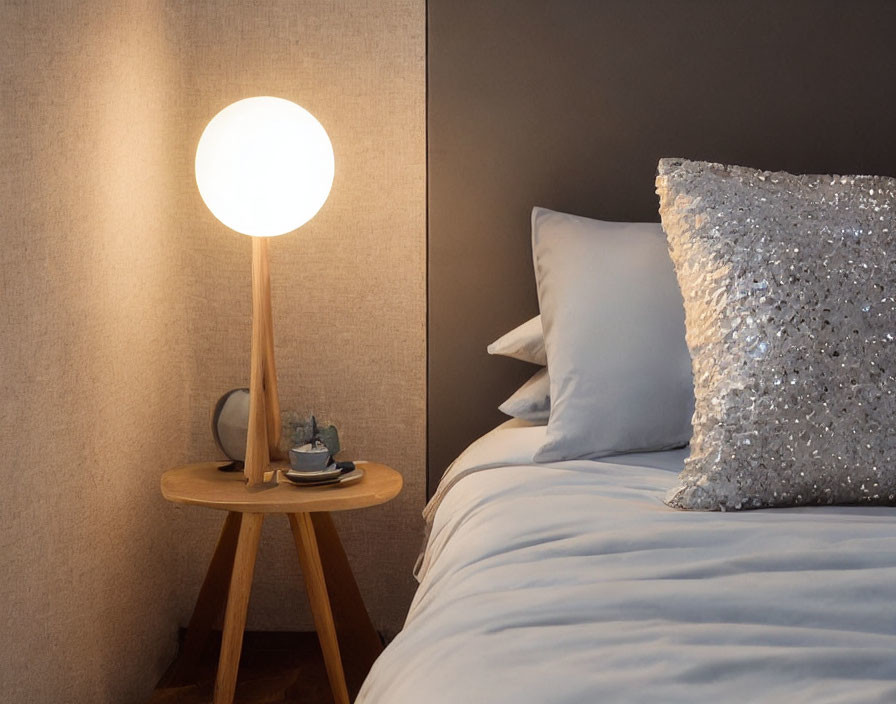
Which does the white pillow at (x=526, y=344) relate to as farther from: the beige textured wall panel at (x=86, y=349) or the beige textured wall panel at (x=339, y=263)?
the beige textured wall panel at (x=86, y=349)

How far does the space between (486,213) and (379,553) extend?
869mm

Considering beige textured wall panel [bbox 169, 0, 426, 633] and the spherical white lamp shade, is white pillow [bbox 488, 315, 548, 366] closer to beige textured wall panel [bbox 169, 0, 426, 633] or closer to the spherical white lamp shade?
beige textured wall panel [bbox 169, 0, 426, 633]

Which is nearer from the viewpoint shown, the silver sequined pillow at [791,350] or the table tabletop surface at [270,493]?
the silver sequined pillow at [791,350]

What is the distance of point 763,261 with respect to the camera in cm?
144

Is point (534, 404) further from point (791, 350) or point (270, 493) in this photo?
point (791, 350)

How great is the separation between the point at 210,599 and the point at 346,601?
294 mm

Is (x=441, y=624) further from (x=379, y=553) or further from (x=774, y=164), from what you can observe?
(x=774, y=164)

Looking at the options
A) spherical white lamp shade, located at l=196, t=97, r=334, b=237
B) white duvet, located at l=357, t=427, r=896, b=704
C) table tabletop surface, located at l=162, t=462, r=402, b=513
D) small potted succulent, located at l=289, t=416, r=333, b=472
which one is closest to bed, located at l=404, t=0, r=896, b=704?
white duvet, located at l=357, t=427, r=896, b=704

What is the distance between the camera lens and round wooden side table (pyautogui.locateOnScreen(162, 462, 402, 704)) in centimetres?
180

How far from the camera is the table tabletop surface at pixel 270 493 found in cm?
177

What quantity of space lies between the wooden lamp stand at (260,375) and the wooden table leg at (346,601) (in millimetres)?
235

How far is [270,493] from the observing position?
5.98 feet

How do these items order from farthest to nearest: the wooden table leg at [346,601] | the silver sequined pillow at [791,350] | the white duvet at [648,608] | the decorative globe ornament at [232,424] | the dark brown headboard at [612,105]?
the dark brown headboard at [612,105]
the wooden table leg at [346,601]
the decorative globe ornament at [232,424]
the silver sequined pillow at [791,350]
the white duvet at [648,608]

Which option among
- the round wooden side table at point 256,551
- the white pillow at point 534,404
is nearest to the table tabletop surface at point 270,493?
the round wooden side table at point 256,551
